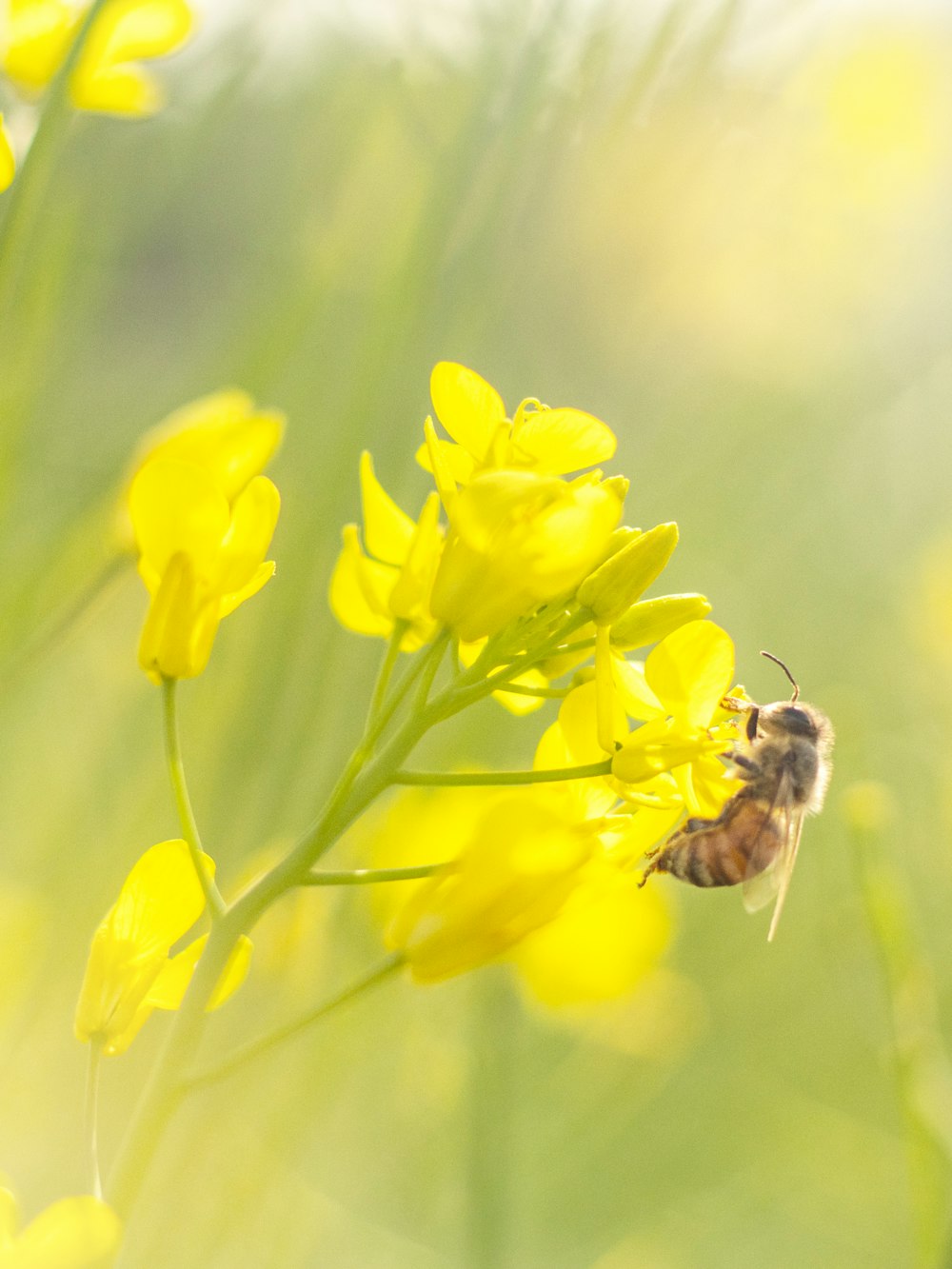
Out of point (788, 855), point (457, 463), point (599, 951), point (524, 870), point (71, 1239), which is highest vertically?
point (457, 463)

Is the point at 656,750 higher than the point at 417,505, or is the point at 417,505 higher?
the point at 656,750

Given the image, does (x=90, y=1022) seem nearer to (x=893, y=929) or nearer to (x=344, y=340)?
(x=893, y=929)

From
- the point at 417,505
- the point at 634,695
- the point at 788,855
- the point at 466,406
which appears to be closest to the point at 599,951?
the point at 788,855

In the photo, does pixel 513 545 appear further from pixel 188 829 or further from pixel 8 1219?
pixel 8 1219

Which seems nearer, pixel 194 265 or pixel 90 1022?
pixel 90 1022

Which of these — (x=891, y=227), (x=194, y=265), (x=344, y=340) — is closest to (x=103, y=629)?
(x=344, y=340)

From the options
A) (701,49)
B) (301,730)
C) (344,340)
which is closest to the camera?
(301,730)

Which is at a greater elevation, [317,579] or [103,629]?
[317,579]

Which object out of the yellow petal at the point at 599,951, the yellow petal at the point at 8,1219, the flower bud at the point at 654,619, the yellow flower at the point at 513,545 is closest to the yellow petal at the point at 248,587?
the yellow flower at the point at 513,545
